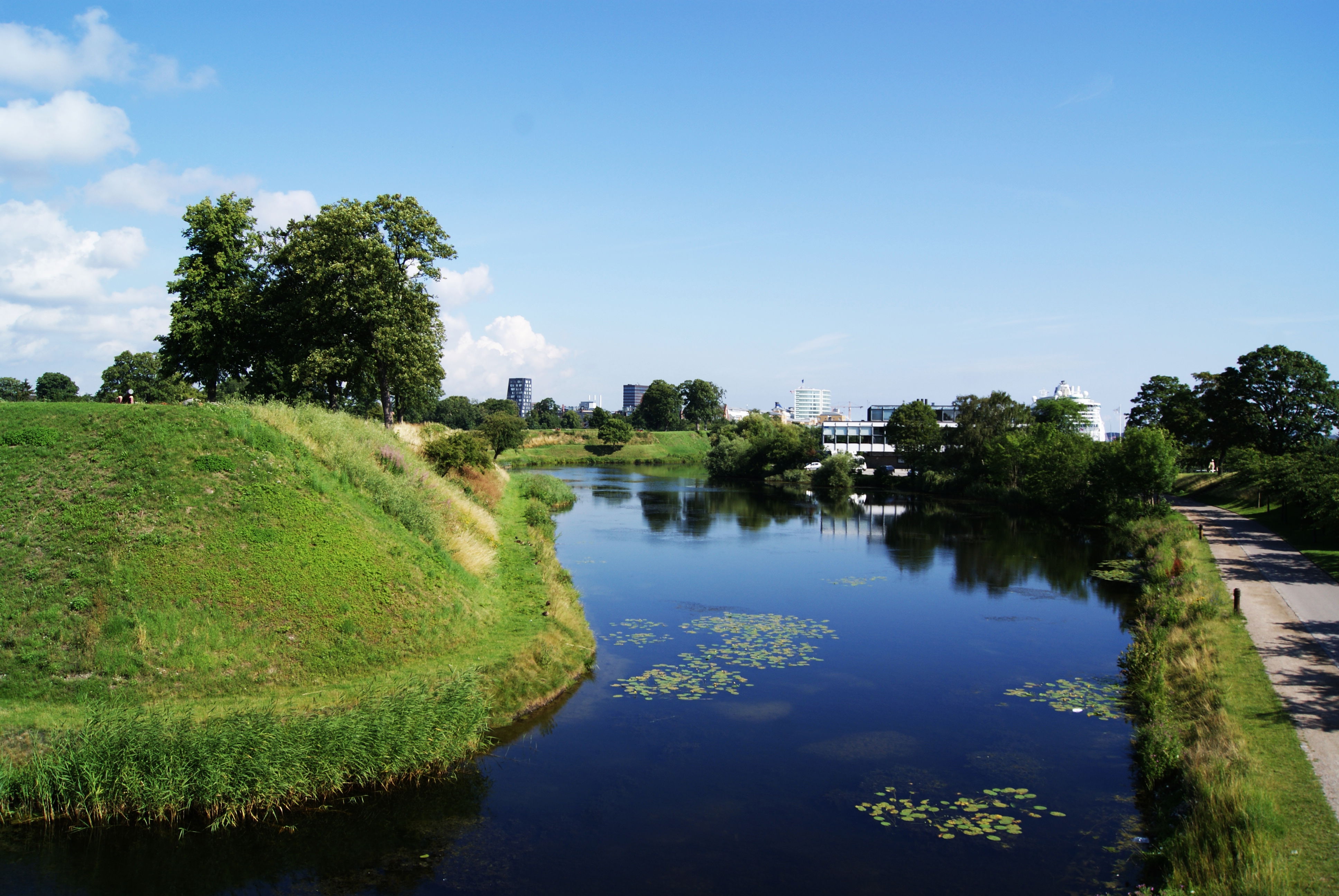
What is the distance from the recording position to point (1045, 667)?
2294 cm

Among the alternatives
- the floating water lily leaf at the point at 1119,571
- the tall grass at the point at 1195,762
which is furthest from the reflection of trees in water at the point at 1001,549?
the tall grass at the point at 1195,762

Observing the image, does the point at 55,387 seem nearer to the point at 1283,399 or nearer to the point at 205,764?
the point at 205,764

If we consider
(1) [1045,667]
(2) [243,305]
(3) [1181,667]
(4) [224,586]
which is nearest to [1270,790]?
(3) [1181,667]

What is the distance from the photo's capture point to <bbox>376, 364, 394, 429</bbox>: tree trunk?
38656mm

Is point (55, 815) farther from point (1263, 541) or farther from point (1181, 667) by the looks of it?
point (1263, 541)

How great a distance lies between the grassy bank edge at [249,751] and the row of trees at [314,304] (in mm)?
23233

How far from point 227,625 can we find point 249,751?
426 centimetres

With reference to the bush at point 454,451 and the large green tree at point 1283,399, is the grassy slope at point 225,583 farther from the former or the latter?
the large green tree at point 1283,399

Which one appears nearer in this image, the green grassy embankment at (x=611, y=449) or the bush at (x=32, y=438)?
the bush at (x=32, y=438)

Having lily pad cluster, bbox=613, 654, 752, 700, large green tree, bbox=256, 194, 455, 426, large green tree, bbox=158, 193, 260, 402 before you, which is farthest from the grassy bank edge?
large green tree, bbox=158, 193, 260, 402

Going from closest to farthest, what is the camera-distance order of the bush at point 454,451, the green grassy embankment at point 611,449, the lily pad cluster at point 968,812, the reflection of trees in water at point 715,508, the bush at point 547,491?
the lily pad cluster at point 968,812 < the bush at point 454,451 < the reflection of trees in water at point 715,508 < the bush at point 547,491 < the green grassy embankment at point 611,449

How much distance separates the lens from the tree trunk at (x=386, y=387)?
A: 3866 cm

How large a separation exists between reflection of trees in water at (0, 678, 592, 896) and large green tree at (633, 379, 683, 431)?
152921 mm

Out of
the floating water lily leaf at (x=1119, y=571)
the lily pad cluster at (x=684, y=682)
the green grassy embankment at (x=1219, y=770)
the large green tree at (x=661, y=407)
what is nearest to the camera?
the green grassy embankment at (x=1219, y=770)
